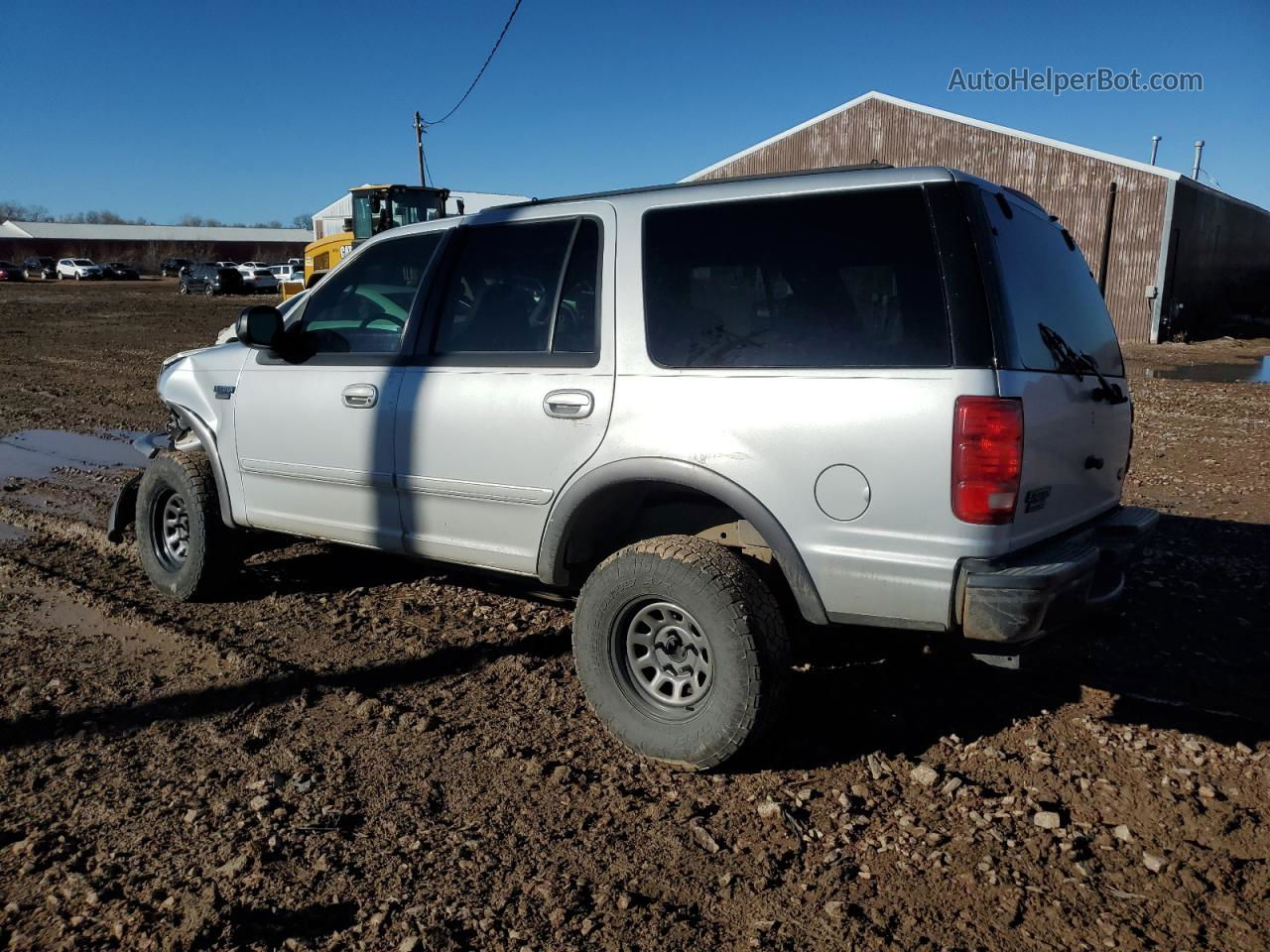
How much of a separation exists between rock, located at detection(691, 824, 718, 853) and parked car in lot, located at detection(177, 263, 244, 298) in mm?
47695

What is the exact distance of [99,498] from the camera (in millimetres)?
7574

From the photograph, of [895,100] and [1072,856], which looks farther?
[895,100]

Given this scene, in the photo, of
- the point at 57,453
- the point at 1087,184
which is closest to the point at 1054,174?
the point at 1087,184

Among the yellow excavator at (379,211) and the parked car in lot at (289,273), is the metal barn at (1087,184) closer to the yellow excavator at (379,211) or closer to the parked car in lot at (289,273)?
the yellow excavator at (379,211)

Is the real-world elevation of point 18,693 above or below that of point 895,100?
below

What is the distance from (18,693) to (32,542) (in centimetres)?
274

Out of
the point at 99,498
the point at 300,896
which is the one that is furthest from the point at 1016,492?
the point at 99,498

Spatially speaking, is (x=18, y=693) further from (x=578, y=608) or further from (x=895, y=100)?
(x=895, y=100)

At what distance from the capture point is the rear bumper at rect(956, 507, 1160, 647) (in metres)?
2.92

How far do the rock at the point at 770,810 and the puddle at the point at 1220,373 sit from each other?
1594 cm

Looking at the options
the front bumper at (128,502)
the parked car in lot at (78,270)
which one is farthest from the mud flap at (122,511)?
the parked car in lot at (78,270)

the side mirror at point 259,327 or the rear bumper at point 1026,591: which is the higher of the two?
the side mirror at point 259,327

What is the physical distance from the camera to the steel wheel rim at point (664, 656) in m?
3.46

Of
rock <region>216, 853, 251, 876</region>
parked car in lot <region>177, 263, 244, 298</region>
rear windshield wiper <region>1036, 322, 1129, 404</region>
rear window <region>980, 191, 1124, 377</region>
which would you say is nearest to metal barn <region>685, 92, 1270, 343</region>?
rear window <region>980, 191, 1124, 377</region>
